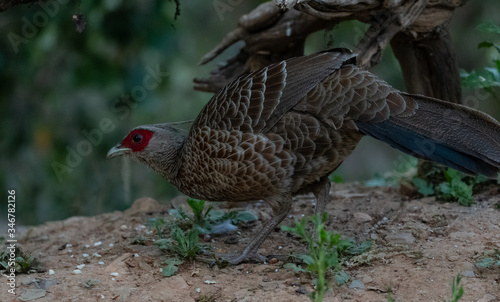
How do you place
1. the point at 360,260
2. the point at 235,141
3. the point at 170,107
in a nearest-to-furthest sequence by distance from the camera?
the point at 360,260 → the point at 235,141 → the point at 170,107

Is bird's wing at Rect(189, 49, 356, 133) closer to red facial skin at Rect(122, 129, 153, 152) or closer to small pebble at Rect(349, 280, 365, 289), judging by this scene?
red facial skin at Rect(122, 129, 153, 152)

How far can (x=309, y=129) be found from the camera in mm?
4062

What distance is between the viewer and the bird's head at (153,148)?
4637mm

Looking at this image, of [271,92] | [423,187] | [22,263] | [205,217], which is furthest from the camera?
[423,187]

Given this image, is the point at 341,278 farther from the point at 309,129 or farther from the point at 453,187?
the point at 453,187

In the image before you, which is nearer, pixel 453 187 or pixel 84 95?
pixel 453 187

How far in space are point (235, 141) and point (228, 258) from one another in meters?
0.81

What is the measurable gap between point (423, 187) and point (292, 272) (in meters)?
1.90

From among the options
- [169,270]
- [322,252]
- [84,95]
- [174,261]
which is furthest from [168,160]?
[84,95]

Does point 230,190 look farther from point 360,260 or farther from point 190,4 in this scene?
point 190,4

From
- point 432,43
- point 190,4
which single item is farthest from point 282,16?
point 190,4

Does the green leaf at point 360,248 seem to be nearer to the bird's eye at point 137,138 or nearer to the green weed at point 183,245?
the green weed at point 183,245

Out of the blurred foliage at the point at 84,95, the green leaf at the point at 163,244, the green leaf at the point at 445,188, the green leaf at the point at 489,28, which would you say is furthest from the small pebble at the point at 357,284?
the blurred foliage at the point at 84,95

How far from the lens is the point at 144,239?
15.1ft
